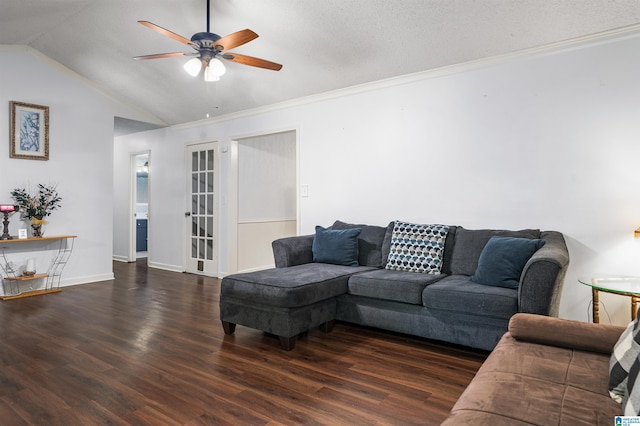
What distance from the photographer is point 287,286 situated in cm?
282

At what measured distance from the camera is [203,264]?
19.7ft

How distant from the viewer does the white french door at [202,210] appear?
5844 mm

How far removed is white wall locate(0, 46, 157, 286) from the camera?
474 cm

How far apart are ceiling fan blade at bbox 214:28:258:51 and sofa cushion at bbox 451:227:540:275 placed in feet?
7.63

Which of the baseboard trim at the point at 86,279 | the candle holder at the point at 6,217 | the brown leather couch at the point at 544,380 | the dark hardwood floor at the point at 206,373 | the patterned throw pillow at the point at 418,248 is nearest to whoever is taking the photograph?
the brown leather couch at the point at 544,380

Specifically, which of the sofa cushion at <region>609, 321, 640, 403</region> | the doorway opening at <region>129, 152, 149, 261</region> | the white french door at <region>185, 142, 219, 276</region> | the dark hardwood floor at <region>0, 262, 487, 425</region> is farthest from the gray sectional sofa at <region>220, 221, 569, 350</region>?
the doorway opening at <region>129, 152, 149, 261</region>

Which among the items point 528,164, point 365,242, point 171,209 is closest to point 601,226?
point 528,164

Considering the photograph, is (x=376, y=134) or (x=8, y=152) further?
(x=8, y=152)

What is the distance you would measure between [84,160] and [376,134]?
401 cm

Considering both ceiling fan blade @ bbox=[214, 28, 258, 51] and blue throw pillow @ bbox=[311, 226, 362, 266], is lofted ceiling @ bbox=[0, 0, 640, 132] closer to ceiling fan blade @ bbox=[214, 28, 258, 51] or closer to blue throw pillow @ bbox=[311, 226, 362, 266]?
ceiling fan blade @ bbox=[214, 28, 258, 51]

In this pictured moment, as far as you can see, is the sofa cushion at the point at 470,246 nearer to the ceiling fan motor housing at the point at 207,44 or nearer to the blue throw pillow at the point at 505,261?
the blue throw pillow at the point at 505,261

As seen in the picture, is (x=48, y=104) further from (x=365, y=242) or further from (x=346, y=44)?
(x=365, y=242)

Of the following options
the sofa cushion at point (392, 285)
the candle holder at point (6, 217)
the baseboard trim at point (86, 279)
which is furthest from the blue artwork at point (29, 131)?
the sofa cushion at point (392, 285)

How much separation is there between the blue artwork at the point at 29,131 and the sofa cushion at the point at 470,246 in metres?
5.07
